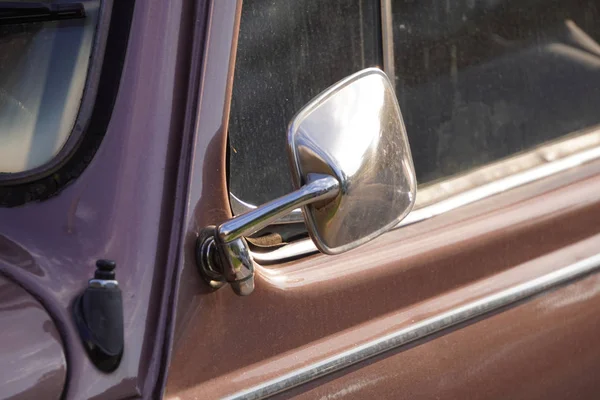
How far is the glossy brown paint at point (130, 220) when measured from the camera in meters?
1.04

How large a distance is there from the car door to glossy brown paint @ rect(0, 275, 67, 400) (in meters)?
0.17

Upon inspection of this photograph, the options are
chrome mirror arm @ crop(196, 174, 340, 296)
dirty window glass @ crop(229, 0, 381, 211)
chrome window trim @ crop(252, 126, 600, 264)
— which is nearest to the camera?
chrome mirror arm @ crop(196, 174, 340, 296)

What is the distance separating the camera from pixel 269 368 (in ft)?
4.08

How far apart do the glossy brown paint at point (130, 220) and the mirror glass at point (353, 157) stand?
18 cm

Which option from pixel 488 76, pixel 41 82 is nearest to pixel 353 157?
pixel 41 82

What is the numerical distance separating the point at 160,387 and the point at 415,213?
2.12 feet

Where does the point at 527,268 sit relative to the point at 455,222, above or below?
below

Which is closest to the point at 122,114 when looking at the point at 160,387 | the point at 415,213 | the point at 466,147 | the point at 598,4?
the point at 160,387

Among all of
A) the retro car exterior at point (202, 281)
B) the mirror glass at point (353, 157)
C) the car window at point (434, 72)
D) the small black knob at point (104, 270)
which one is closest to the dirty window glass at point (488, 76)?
the car window at point (434, 72)

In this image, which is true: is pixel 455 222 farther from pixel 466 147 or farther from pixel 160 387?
pixel 160 387

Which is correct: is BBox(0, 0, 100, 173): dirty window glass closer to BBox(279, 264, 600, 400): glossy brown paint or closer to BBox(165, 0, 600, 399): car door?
BBox(165, 0, 600, 399): car door

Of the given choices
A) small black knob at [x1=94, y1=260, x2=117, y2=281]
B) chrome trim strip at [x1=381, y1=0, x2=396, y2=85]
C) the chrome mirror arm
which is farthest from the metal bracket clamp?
chrome trim strip at [x1=381, y1=0, x2=396, y2=85]

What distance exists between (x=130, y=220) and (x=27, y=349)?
21 centimetres

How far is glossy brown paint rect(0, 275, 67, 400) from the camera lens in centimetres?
97
